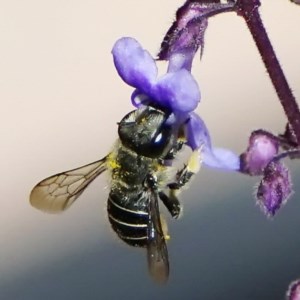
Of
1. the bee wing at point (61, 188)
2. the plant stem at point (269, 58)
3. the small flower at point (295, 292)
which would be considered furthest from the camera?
the bee wing at point (61, 188)

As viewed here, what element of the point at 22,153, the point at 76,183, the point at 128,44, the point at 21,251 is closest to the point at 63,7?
the point at 22,153

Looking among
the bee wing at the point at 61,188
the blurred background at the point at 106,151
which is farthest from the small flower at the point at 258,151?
the blurred background at the point at 106,151

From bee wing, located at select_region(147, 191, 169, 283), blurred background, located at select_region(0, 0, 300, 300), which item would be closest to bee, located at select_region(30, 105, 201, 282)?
bee wing, located at select_region(147, 191, 169, 283)

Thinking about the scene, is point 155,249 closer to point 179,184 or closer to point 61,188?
point 179,184

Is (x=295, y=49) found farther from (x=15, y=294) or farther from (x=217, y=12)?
(x=217, y=12)

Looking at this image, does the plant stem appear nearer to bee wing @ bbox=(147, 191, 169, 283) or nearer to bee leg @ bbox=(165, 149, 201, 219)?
bee leg @ bbox=(165, 149, 201, 219)

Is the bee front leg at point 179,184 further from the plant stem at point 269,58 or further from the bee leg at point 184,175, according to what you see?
the plant stem at point 269,58


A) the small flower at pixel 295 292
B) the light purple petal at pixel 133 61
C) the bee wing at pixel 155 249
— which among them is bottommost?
the small flower at pixel 295 292

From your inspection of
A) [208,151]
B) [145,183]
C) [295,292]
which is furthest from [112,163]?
[295,292]
